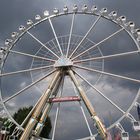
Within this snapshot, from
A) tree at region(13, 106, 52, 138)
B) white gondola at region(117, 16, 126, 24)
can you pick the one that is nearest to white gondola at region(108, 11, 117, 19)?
white gondola at region(117, 16, 126, 24)

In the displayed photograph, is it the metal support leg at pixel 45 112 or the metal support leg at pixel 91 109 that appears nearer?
the metal support leg at pixel 91 109

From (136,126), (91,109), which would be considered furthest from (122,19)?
(136,126)

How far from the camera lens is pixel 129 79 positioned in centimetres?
2873

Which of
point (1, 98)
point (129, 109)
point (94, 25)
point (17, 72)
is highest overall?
point (94, 25)

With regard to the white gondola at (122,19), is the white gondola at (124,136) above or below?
below

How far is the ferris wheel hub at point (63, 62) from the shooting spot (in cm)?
3034

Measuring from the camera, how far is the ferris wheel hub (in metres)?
30.3

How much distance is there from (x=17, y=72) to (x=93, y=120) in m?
9.75

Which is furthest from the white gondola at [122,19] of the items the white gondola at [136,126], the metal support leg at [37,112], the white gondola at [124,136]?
the white gondola at [124,136]

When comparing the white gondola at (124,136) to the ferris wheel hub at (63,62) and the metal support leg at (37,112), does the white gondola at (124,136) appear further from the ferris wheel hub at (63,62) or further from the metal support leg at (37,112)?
the ferris wheel hub at (63,62)

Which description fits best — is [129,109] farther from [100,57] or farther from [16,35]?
[16,35]

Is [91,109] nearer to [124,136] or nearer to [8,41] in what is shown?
[124,136]

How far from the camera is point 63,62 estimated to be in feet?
100

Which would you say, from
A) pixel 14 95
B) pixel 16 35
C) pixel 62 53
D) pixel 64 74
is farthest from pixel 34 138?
pixel 16 35
